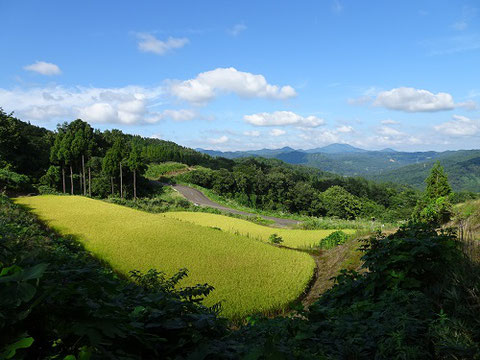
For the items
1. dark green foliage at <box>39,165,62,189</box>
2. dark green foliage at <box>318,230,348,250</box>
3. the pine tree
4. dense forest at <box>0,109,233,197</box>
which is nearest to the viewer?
dark green foliage at <box>318,230,348,250</box>

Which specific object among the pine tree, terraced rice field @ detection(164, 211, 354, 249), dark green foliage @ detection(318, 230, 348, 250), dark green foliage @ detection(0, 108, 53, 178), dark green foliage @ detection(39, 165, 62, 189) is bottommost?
terraced rice field @ detection(164, 211, 354, 249)

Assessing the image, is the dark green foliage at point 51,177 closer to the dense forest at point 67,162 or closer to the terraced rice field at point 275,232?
the dense forest at point 67,162

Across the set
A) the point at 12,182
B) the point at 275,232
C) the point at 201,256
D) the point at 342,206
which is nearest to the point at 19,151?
the point at 12,182

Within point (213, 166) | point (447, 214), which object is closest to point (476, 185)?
point (213, 166)

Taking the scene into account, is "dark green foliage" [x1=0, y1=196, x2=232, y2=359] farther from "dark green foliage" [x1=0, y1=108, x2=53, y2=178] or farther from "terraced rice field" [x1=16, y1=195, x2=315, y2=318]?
"dark green foliage" [x1=0, y1=108, x2=53, y2=178]

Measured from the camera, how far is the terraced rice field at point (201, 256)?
366 inches

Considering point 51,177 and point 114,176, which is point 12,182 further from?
point 114,176

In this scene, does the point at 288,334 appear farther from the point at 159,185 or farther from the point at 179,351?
the point at 159,185

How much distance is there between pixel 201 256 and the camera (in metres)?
12.7

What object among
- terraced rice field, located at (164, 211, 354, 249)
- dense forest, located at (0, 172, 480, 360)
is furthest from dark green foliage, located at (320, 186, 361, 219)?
dense forest, located at (0, 172, 480, 360)

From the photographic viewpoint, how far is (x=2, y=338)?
3.85 feet

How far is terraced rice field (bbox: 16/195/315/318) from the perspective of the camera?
9305 millimetres

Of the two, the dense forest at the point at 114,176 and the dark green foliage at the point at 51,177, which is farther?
the dark green foliage at the point at 51,177

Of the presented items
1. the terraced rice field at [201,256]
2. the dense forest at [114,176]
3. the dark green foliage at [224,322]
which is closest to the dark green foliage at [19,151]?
the dense forest at [114,176]
